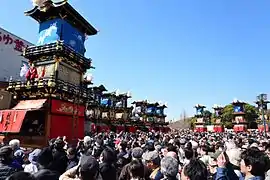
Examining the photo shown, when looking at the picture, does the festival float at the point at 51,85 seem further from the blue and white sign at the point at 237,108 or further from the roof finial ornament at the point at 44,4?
the blue and white sign at the point at 237,108

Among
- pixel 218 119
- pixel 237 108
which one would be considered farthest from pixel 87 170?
pixel 218 119

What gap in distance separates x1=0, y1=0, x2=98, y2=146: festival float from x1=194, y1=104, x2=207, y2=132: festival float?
49.8m

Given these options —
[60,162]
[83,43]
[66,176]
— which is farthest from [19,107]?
[66,176]

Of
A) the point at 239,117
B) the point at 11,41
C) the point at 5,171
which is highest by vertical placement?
the point at 11,41

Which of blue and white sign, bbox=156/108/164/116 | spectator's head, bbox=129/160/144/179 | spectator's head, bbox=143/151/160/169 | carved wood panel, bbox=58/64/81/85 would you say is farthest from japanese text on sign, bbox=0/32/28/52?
blue and white sign, bbox=156/108/164/116

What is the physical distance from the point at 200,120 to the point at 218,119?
5117 millimetres

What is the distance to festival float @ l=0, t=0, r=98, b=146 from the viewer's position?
1936 cm

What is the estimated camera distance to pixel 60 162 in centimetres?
458

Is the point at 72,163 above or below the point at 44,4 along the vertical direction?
below

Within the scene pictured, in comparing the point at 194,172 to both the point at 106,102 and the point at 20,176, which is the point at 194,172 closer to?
the point at 20,176

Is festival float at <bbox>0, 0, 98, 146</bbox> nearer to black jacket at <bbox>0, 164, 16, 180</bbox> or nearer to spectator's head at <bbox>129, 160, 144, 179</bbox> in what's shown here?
black jacket at <bbox>0, 164, 16, 180</bbox>

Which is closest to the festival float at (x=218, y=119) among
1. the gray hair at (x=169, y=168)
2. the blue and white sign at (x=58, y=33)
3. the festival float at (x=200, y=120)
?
the festival float at (x=200, y=120)

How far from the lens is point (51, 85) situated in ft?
64.0

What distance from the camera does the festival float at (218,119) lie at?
205ft
